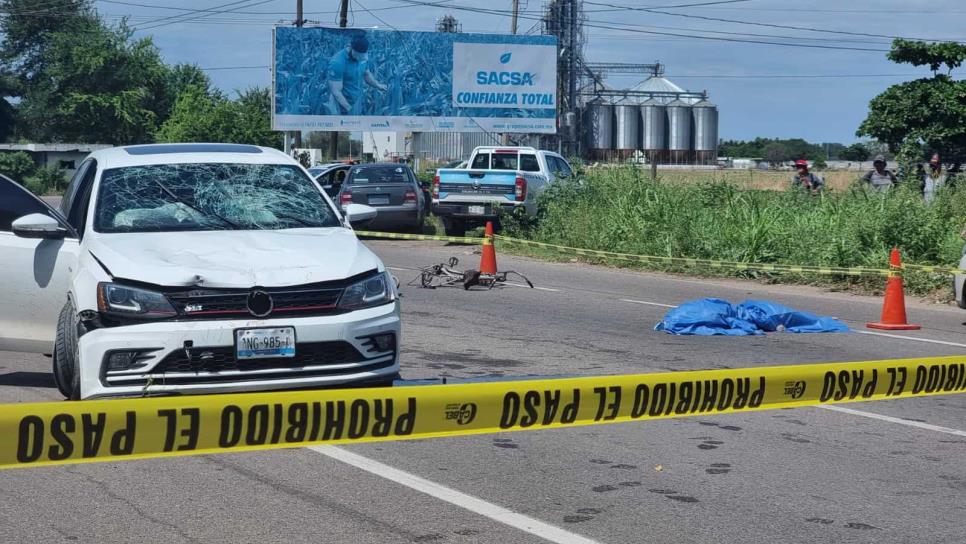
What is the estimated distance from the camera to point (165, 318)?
6750 mm

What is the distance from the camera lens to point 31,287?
8.42 meters

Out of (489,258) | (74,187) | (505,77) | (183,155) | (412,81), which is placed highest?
(505,77)

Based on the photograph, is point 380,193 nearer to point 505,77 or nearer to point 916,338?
point 916,338

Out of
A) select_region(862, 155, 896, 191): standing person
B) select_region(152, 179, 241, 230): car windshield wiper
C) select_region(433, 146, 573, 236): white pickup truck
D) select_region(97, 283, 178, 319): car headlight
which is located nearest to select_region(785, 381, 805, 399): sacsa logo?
select_region(97, 283, 178, 319): car headlight

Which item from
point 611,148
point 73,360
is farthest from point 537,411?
point 611,148

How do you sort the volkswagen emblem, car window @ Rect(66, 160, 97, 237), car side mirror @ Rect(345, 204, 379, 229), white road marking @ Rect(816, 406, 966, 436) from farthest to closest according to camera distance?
car side mirror @ Rect(345, 204, 379, 229) → car window @ Rect(66, 160, 97, 237) → white road marking @ Rect(816, 406, 966, 436) → the volkswagen emblem

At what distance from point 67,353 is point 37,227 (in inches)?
37.8

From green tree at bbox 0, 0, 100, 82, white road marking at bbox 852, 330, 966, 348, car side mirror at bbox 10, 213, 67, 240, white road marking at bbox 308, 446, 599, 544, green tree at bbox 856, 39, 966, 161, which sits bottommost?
white road marking at bbox 852, 330, 966, 348

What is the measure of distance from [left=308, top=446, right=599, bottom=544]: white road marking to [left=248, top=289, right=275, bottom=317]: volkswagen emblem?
942 millimetres

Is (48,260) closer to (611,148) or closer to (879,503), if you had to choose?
(879,503)

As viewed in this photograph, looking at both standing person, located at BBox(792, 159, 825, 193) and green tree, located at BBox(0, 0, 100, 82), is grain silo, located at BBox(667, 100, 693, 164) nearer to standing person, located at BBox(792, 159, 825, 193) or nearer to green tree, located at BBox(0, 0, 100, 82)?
green tree, located at BBox(0, 0, 100, 82)

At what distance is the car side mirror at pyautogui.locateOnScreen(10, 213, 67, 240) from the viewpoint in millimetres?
7836

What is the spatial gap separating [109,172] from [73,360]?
1716 millimetres

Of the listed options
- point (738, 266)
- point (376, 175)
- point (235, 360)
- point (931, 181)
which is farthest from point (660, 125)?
point (235, 360)
